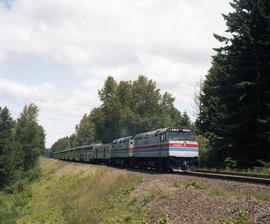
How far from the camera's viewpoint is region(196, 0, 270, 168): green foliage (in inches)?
898

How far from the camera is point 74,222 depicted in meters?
18.2

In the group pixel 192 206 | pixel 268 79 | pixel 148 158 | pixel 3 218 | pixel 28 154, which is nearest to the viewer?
pixel 192 206

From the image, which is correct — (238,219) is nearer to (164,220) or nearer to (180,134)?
(164,220)

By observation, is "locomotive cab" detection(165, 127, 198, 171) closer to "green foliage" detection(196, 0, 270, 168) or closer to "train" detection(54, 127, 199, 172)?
"train" detection(54, 127, 199, 172)

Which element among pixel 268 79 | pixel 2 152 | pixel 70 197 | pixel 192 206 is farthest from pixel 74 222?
pixel 2 152

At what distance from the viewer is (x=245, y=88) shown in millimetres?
24531

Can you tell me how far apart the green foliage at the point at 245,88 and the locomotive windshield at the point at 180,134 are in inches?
112

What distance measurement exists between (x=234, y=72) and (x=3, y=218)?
30.4m

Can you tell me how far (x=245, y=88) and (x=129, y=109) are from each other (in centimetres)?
4885

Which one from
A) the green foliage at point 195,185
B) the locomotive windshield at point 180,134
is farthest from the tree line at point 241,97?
the green foliage at point 195,185

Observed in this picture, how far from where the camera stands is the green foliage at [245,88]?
2280 centimetres

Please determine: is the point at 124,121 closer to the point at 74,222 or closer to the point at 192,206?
the point at 74,222

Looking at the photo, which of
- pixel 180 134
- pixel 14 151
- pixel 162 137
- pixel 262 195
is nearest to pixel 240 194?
pixel 262 195

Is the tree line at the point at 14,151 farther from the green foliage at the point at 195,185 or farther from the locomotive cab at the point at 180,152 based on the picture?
the green foliage at the point at 195,185
